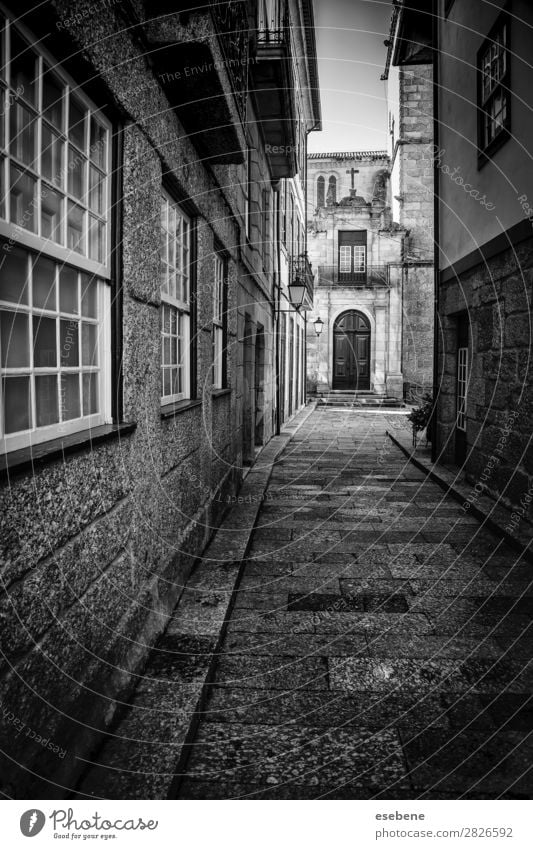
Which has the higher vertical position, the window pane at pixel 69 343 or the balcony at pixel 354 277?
the balcony at pixel 354 277

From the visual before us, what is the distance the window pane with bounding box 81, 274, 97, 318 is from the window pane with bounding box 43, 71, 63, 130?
68 cm

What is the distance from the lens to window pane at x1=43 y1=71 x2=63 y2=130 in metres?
2.61

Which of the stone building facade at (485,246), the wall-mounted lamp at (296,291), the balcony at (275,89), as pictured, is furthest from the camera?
the wall-mounted lamp at (296,291)

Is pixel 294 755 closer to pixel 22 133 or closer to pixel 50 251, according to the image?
pixel 50 251

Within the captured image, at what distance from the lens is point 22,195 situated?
236 cm

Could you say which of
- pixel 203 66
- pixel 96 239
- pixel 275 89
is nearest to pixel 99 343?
pixel 96 239

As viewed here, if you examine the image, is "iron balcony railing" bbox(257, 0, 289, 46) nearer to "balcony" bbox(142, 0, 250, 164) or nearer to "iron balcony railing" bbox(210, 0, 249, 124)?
"iron balcony railing" bbox(210, 0, 249, 124)

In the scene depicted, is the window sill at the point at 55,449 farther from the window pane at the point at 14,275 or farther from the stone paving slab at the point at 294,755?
the stone paving slab at the point at 294,755

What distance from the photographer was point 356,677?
3820 millimetres

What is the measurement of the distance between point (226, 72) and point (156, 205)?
145 cm

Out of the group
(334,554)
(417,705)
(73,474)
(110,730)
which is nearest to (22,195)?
(73,474)

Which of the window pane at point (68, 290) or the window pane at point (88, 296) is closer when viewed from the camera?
the window pane at point (68, 290)

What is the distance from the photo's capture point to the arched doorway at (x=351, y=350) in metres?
30.8

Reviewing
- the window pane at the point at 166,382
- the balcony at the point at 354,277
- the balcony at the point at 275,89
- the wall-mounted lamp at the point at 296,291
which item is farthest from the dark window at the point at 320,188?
the window pane at the point at 166,382
